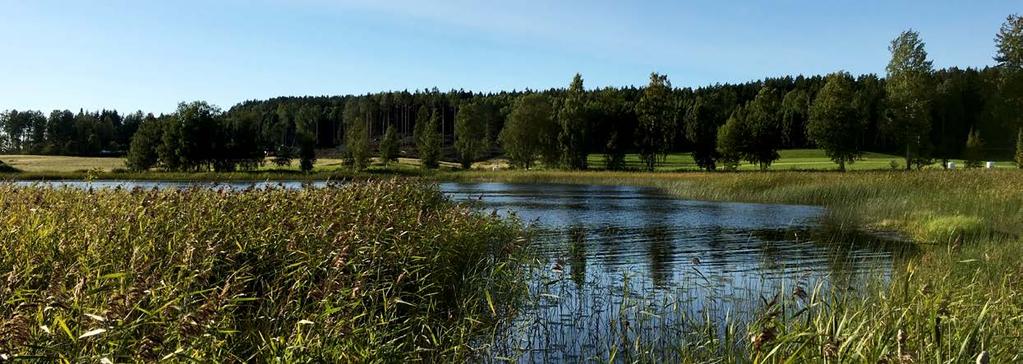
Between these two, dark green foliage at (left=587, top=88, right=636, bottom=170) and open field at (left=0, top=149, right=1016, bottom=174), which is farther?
open field at (left=0, top=149, right=1016, bottom=174)

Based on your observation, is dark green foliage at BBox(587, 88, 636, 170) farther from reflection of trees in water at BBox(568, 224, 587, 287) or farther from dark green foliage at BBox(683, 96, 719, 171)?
reflection of trees in water at BBox(568, 224, 587, 287)

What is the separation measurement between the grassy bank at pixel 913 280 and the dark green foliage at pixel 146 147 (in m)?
65.2

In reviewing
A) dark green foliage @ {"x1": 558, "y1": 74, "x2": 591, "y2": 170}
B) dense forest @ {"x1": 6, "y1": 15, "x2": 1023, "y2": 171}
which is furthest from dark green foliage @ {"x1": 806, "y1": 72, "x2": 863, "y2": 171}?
dark green foliage @ {"x1": 558, "y1": 74, "x2": 591, "y2": 170}

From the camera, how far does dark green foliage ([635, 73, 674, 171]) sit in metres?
78.2

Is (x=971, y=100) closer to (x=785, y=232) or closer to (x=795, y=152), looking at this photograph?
(x=795, y=152)

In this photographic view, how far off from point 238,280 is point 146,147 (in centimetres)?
8892

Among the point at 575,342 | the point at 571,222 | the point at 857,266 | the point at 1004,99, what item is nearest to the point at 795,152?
the point at 1004,99

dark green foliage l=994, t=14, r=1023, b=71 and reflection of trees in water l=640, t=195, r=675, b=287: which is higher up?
dark green foliage l=994, t=14, r=1023, b=71

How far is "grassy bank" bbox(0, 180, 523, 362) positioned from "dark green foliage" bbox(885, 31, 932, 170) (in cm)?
5990

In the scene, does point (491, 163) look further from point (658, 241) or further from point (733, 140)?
point (658, 241)

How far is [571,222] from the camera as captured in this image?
957 inches

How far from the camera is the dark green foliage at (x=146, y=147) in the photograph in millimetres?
82375

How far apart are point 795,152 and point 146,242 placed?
110941mm

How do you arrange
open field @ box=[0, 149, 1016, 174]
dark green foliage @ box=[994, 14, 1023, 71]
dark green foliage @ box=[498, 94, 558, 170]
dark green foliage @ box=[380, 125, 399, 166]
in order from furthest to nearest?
dark green foliage @ box=[380, 125, 399, 166], dark green foliage @ box=[498, 94, 558, 170], open field @ box=[0, 149, 1016, 174], dark green foliage @ box=[994, 14, 1023, 71]
